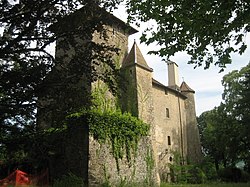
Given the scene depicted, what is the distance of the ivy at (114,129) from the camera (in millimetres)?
19719

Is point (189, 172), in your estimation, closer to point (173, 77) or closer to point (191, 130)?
point (191, 130)

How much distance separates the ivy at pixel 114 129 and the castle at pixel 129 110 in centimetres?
60

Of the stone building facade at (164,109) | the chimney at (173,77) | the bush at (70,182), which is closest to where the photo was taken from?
the bush at (70,182)

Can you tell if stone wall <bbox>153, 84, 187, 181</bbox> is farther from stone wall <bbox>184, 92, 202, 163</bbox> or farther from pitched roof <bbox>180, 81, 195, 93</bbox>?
pitched roof <bbox>180, 81, 195, 93</bbox>

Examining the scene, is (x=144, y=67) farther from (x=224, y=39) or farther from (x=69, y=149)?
(x=224, y=39)

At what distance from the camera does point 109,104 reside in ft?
80.5

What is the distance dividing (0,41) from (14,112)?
2146 millimetres

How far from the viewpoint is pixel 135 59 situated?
89.9 feet

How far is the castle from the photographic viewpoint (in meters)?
9.63

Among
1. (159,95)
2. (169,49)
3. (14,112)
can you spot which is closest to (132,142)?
(159,95)

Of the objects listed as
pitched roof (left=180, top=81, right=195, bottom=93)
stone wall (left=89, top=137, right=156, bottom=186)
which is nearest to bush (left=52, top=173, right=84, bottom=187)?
stone wall (left=89, top=137, right=156, bottom=186)

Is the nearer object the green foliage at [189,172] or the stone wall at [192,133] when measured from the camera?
the green foliage at [189,172]

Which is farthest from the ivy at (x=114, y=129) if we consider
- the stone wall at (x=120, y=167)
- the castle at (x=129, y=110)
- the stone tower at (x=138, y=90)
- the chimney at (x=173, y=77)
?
the chimney at (x=173, y=77)

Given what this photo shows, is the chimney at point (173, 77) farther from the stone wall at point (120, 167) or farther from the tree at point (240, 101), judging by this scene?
the stone wall at point (120, 167)
